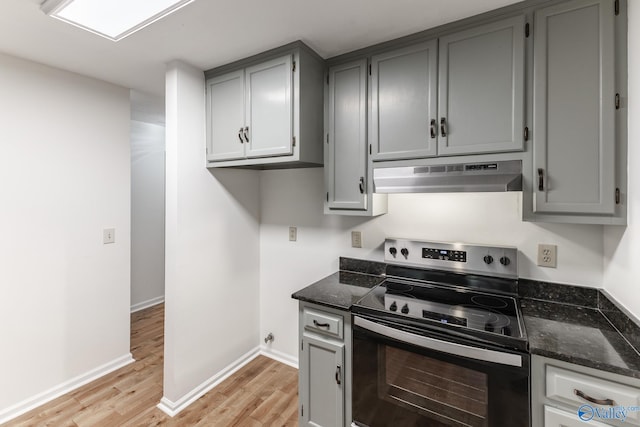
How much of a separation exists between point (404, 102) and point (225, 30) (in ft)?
3.54

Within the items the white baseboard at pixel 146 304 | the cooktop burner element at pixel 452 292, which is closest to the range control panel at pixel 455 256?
the cooktop burner element at pixel 452 292

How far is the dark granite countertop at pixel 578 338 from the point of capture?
3.44 feet

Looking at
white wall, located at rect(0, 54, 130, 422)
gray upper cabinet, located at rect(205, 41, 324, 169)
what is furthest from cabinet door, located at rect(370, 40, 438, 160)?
white wall, located at rect(0, 54, 130, 422)

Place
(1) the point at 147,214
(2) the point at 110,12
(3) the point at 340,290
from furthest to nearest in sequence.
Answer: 1. (1) the point at 147,214
2. (3) the point at 340,290
3. (2) the point at 110,12

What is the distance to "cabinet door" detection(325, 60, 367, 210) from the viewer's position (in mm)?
1851

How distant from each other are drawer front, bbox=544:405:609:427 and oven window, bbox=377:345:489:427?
0.20 metres

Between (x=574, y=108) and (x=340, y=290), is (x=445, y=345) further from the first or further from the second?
(x=574, y=108)

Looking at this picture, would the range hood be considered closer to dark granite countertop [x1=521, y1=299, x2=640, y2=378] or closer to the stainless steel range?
the stainless steel range

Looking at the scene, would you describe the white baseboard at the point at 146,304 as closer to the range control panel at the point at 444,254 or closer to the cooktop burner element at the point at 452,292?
the cooktop burner element at the point at 452,292

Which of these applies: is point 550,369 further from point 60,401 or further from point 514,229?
point 60,401

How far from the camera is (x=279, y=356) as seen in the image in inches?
104

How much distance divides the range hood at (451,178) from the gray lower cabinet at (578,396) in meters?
0.77

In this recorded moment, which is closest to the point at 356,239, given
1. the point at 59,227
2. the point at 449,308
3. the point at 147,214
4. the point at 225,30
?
the point at 449,308

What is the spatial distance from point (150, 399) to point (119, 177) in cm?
175
